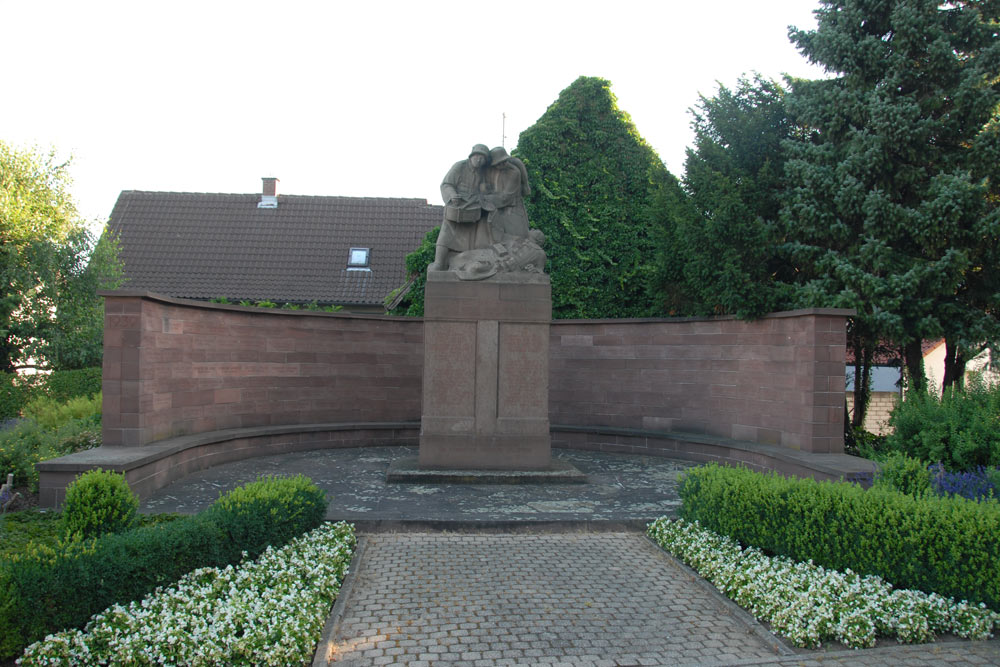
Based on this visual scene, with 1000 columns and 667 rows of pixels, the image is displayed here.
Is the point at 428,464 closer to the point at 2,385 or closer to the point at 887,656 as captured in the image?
the point at 887,656

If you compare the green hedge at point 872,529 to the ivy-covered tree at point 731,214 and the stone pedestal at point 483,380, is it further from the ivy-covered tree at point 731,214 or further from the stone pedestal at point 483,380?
the ivy-covered tree at point 731,214

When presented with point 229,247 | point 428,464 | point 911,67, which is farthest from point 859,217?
point 229,247

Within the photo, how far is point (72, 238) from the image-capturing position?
17.8 meters

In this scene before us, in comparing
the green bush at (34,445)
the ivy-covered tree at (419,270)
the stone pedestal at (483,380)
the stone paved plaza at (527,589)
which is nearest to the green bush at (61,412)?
the green bush at (34,445)

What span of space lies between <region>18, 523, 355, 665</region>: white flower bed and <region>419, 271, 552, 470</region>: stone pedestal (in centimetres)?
441

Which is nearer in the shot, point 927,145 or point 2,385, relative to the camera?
point 927,145

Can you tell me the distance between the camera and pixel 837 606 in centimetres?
499

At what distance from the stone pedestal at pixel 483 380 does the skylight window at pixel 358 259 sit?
15158 millimetres

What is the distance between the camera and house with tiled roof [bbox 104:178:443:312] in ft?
77.4

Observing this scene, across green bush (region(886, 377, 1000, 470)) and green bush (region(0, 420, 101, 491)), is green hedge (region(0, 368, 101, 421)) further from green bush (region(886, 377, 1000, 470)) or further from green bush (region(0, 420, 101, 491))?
green bush (region(886, 377, 1000, 470))

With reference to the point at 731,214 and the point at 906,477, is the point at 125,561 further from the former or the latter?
the point at 731,214

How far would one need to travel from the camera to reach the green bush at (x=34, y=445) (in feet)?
28.2

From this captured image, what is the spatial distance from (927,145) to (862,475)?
19.2ft

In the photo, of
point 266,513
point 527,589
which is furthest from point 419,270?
point 527,589
